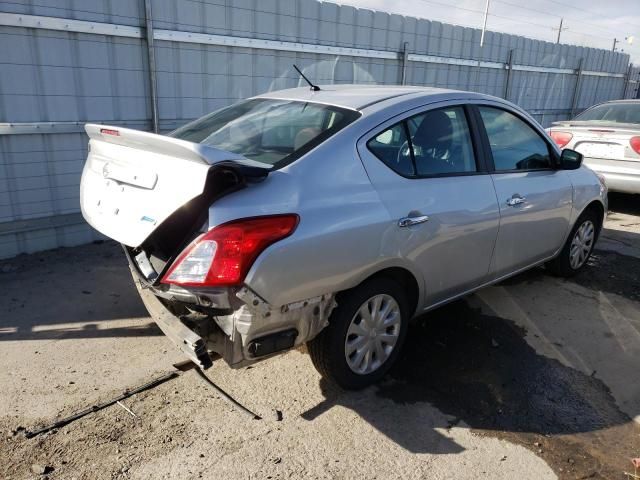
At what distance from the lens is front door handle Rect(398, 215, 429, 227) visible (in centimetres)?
291

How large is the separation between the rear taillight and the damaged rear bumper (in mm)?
79

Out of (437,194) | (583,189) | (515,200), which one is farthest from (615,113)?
(437,194)

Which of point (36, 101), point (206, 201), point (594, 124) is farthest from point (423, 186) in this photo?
point (594, 124)

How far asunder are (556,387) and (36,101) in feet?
16.7

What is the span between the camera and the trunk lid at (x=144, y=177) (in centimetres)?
235

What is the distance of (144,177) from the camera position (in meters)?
2.59

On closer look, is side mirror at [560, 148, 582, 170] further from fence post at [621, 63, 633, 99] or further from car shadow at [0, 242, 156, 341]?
fence post at [621, 63, 633, 99]

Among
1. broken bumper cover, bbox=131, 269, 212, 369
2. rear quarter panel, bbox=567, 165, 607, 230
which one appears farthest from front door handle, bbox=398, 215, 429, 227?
rear quarter panel, bbox=567, 165, 607, 230

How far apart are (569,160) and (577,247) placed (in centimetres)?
101

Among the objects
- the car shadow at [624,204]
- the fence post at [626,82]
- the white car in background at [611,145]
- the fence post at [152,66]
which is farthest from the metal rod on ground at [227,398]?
the fence post at [626,82]

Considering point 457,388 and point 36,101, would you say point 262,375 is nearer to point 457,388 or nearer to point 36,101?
point 457,388

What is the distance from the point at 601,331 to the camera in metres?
3.98

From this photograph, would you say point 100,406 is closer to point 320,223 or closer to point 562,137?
point 320,223

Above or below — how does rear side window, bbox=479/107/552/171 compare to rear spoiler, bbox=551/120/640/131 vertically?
Answer: above
